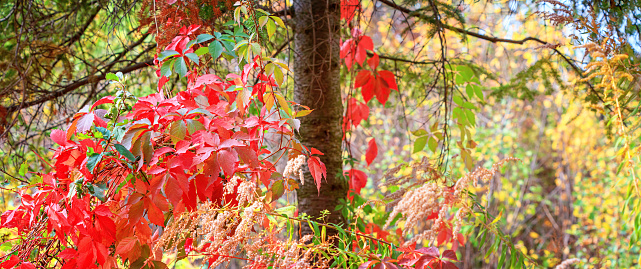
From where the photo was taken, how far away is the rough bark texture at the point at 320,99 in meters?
1.48

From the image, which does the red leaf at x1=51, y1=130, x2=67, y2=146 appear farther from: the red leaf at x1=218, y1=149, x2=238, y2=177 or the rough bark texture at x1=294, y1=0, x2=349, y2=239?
the rough bark texture at x1=294, y1=0, x2=349, y2=239

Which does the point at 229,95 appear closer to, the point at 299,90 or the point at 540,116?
the point at 299,90

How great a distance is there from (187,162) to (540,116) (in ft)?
17.4

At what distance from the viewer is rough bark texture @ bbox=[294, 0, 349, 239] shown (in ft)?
4.85

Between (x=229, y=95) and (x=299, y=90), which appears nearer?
(x=229, y=95)

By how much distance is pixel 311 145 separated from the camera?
58.4 inches

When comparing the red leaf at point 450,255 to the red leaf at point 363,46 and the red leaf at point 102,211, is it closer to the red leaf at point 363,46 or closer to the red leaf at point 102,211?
the red leaf at point 102,211

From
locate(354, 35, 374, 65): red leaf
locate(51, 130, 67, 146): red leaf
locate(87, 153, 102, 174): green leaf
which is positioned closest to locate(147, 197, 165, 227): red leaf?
locate(87, 153, 102, 174): green leaf

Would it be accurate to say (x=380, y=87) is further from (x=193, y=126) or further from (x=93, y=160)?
(x=93, y=160)

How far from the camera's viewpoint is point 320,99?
59.3 inches

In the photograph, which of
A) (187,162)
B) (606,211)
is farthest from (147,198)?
(606,211)

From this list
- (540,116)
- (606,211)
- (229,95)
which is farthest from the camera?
(540,116)

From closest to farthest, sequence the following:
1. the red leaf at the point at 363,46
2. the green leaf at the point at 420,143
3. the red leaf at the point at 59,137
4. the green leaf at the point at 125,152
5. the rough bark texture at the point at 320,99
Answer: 1. the green leaf at the point at 125,152
2. the red leaf at the point at 59,137
3. the rough bark texture at the point at 320,99
4. the green leaf at the point at 420,143
5. the red leaf at the point at 363,46

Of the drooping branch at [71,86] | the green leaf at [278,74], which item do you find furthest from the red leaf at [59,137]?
the drooping branch at [71,86]
